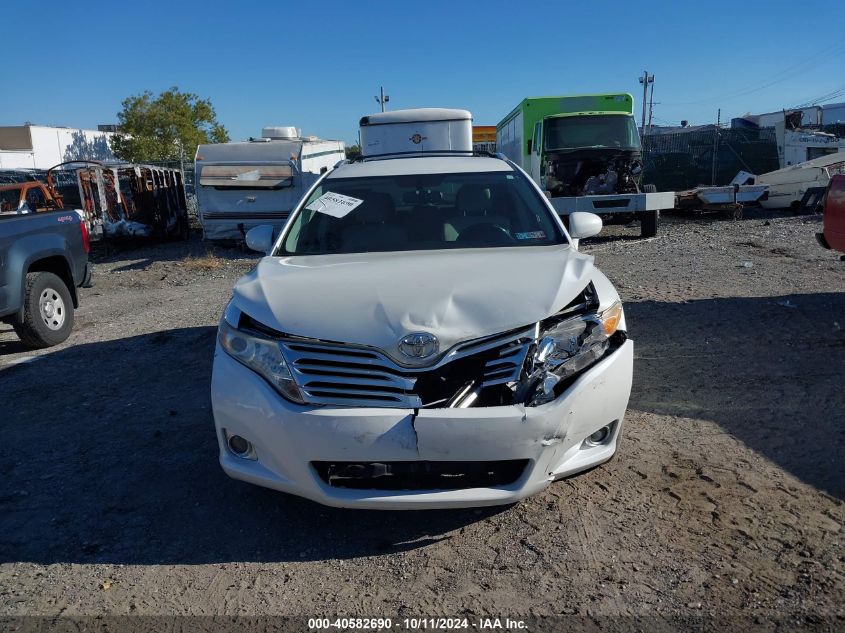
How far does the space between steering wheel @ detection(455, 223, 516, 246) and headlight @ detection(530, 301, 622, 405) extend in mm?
1110

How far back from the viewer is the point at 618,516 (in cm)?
326

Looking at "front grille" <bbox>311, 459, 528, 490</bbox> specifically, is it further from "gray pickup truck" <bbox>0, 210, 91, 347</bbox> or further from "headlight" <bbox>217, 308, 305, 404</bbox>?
"gray pickup truck" <bbox>0, 210, 91, 347</bbox>

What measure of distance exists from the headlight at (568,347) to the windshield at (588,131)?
11935mm

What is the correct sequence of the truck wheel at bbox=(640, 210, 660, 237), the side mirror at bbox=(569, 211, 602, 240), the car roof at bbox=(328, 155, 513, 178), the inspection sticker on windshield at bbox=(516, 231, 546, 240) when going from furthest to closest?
the truck wheel at bbox=(640, 210, 660, 237) → the car roof at bbox=(328, 155, 513, 178) → the side mirror at bbox=(569, 211, 602, 240) → the inspection sticker on windshield at bbox=(516, 231, 546, 240)

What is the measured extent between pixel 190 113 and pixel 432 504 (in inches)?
1420

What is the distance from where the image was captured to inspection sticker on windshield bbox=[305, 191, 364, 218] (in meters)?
4.46

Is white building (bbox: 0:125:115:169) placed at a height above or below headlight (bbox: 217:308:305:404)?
above

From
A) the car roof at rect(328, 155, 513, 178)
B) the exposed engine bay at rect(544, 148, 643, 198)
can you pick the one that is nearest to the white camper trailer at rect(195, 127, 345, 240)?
the exposed engine bay at rect(544, 148, 643, 198)

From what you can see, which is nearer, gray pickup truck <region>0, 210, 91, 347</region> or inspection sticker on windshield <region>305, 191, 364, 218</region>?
inspection sticker on windshield <region>305, 191, 364, 218</region>

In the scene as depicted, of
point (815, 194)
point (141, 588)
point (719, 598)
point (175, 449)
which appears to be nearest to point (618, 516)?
point (719, 598)

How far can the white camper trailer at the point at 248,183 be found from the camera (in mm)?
14055

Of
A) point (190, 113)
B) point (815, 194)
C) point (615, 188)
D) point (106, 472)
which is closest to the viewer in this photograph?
point (106, 472)

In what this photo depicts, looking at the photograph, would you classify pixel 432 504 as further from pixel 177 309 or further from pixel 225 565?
pixel 177 309

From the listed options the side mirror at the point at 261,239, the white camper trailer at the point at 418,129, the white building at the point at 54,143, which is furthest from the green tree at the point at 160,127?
the side mirror at the point at 261,239
